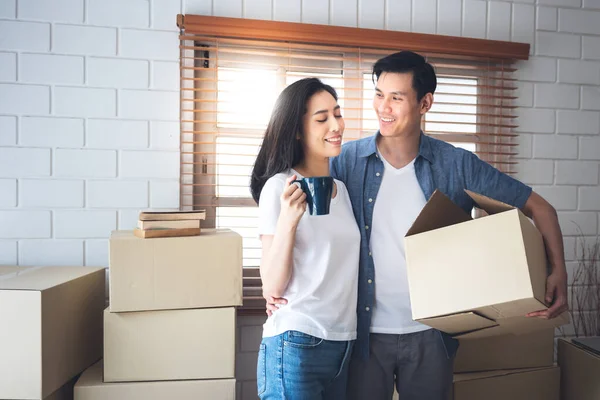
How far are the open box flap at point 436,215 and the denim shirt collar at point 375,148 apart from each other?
0.94 feet

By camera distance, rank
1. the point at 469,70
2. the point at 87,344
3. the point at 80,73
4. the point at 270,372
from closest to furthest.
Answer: the point at 270,372
the point at 87,344
the point at 80,73
the point at 469,70

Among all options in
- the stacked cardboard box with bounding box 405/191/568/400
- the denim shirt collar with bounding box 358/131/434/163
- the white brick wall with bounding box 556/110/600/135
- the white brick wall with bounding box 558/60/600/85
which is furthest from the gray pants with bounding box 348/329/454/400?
the white brick wall with bounding box 558/60/600/85

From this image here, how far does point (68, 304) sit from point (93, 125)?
2.49ft

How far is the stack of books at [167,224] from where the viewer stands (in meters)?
1.65

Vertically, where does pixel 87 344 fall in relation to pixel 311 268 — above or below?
below

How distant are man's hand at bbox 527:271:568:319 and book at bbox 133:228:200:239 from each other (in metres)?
1.06

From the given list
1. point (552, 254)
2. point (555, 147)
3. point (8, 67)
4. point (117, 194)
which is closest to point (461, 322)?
point (552, 254)

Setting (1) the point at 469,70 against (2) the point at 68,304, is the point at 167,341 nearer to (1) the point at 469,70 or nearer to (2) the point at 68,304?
(2) the point at 68,304

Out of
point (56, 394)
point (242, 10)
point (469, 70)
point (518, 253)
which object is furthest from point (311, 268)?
point (469, 70)

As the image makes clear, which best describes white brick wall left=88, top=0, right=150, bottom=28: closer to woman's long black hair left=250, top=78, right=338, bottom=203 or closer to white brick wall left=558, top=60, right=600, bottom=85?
woman's long black hair left=250, top=78, right=338, bottom=203

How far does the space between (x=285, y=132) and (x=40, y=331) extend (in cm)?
95

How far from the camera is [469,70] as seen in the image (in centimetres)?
242

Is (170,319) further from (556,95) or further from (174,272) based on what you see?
(556,95)

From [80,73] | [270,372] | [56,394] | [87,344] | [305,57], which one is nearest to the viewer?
[270,372]
